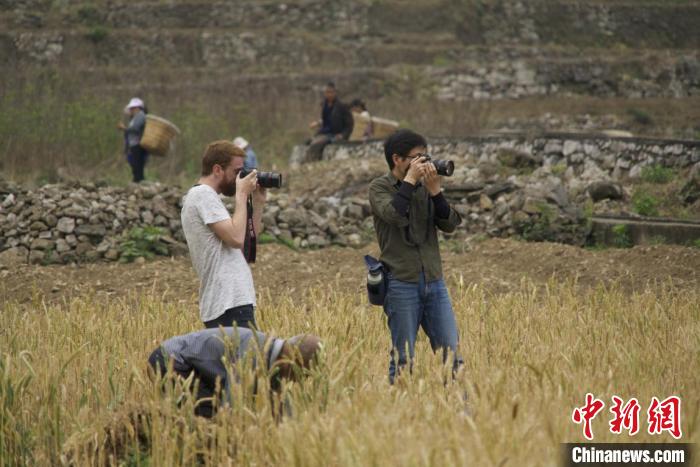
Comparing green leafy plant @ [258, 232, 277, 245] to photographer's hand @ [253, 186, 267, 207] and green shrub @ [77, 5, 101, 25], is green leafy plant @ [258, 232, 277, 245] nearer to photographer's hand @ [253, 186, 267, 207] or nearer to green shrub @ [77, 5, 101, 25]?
photographer's hand @ [253, 186, 267, 207]

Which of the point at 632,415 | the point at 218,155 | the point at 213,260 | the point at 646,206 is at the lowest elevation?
the point at 646,206

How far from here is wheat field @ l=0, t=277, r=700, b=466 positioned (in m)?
4.29

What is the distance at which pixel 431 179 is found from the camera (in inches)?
244

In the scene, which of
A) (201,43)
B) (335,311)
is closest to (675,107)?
(201,43)

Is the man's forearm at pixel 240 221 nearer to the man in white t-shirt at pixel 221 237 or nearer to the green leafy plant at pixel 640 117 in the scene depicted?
the man in white t-shirt at pixel 221 237

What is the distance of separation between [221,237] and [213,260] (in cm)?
15

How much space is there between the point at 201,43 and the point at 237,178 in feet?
106

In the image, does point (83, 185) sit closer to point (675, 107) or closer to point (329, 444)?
point (329, 444)

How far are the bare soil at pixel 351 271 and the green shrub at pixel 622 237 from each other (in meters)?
0.75

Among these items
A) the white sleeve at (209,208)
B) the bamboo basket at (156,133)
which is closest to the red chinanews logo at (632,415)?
the white sleeve at (209,208)

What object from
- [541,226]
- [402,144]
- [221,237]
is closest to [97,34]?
[541,226]

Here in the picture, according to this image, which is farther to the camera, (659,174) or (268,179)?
(659,174)

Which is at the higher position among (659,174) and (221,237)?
(221,237)

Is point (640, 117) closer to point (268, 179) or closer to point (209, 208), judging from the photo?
point (268, 179)
